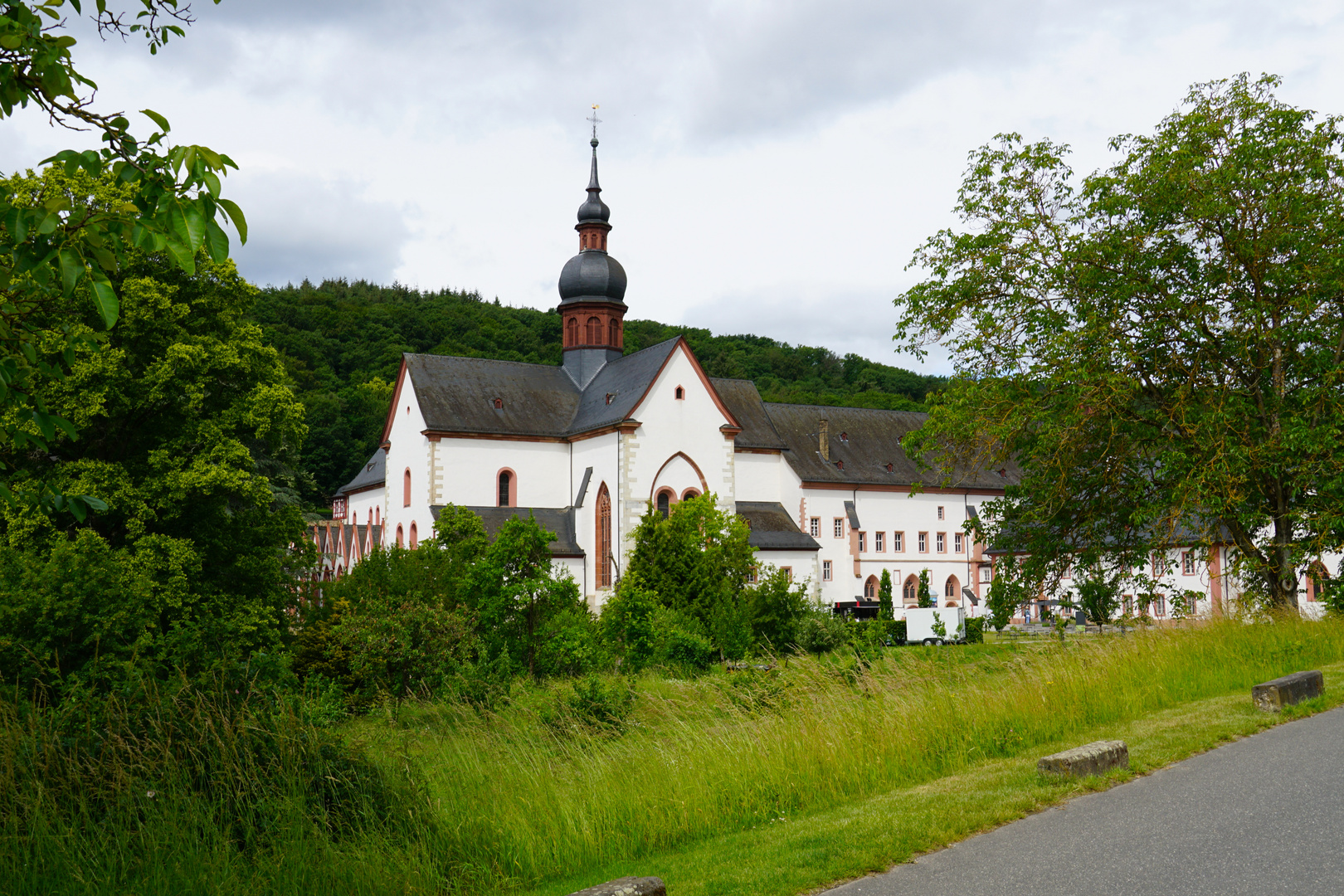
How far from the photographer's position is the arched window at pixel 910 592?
52.2 metres

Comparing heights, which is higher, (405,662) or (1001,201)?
(1001,201)

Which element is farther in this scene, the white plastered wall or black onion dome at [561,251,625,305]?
black onion dome at [561,251,625,305]

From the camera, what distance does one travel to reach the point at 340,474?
83062 millimetres

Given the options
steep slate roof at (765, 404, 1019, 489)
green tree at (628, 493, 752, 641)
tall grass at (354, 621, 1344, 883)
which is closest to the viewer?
tall grass at (354, 621, 1344, 883)

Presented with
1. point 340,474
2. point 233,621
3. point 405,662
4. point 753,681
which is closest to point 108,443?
point 233,621

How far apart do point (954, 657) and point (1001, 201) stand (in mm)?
Result: 8295

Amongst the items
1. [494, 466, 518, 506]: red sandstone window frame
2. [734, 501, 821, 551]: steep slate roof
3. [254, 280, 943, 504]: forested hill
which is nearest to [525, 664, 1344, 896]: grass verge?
[734, 501, 821, 551]: steep slate roof

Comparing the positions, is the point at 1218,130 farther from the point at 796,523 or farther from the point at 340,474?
the point at 340,474

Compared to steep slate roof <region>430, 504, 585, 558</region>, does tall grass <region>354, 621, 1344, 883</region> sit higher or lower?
lower

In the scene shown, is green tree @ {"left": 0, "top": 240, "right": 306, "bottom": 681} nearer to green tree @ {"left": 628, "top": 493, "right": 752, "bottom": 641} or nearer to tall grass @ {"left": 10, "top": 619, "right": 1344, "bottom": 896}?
tall grass @ {"left": 10, "top": 619, "right": 1344, "bottom": 896}

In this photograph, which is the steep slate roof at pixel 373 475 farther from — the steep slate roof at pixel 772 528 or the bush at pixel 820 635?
the bush at pixel 820 635

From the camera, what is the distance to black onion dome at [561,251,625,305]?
46031mm

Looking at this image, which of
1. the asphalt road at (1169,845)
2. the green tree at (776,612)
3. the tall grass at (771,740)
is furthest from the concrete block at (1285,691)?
the green tree at (776,612)

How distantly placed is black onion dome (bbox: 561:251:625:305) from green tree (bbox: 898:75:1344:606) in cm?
2932
